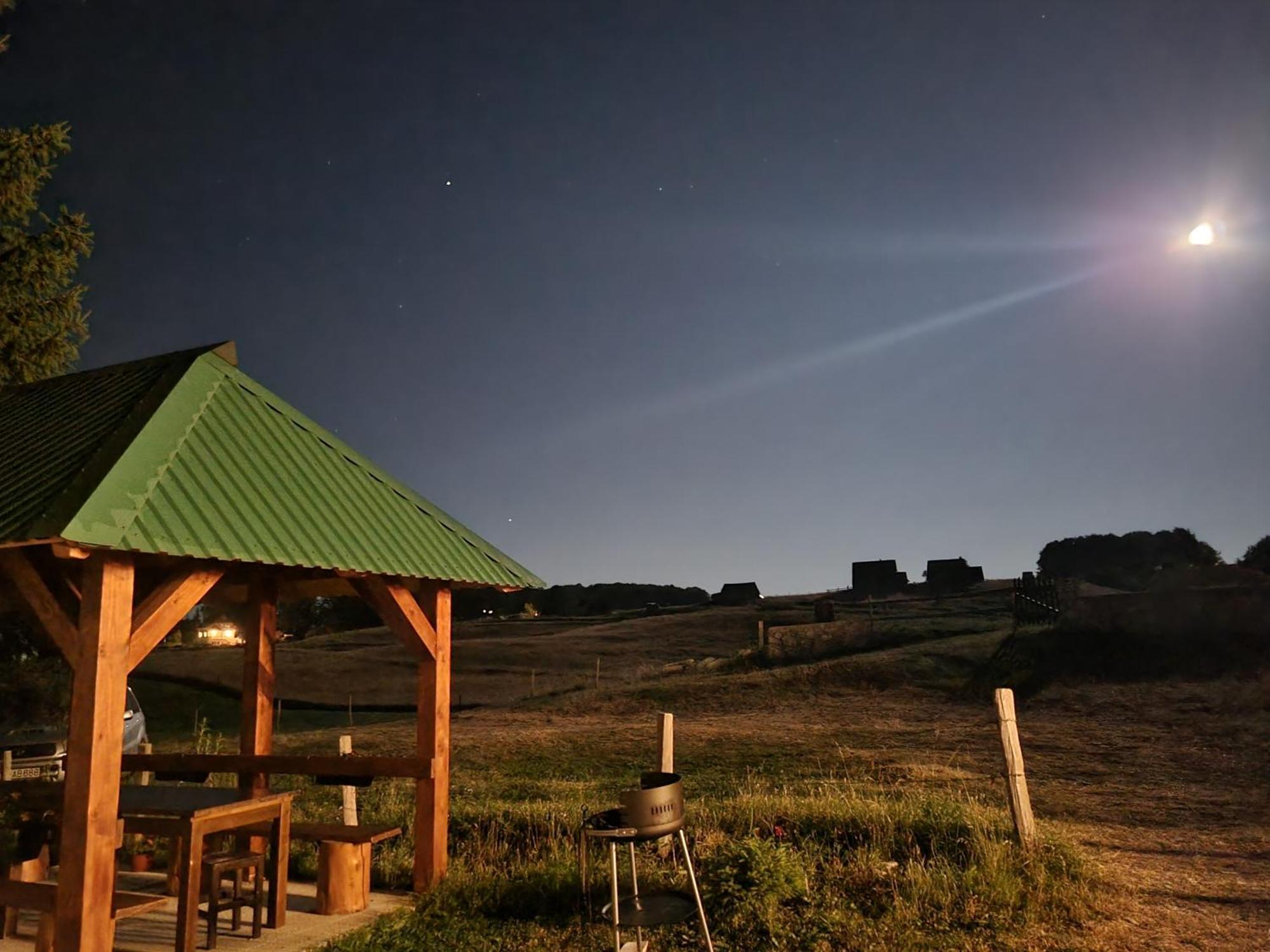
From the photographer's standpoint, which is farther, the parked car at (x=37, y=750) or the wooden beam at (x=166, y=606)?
the parked car at (x=37, y=750)

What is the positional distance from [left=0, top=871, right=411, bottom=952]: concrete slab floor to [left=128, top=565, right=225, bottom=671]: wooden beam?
7.43ft

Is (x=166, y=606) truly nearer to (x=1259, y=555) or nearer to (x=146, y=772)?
(x=146, y=772)

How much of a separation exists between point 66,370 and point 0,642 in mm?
5741

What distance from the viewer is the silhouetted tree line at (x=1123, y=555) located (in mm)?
71500

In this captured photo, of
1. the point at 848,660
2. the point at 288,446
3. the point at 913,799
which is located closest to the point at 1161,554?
the point at 848,660

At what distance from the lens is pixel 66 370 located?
1977 cm

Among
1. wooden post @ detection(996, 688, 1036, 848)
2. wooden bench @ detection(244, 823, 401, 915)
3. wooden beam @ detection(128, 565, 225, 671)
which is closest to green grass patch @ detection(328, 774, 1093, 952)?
wooden post @ detection(996, 688, 1036, 848)

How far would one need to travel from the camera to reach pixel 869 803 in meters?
11.0

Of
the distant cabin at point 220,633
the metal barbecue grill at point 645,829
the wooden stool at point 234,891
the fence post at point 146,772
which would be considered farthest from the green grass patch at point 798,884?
the distant cabin at point 220,633

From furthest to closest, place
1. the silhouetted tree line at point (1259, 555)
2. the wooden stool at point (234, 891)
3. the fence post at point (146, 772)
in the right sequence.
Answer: the silhouetted tree line at point (1259, 555)
the fence post at point (146, 772)
the wooden stool at point (234, 891)

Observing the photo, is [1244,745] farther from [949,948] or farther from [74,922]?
[74,922]

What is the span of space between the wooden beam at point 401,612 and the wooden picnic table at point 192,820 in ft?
5.17

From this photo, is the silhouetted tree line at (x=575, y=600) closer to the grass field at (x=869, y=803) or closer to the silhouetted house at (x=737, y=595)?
the silhouetted house at (x=737, y=595)

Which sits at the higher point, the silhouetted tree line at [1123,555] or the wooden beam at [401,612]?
the silhouetted tree line at [1123,555]
